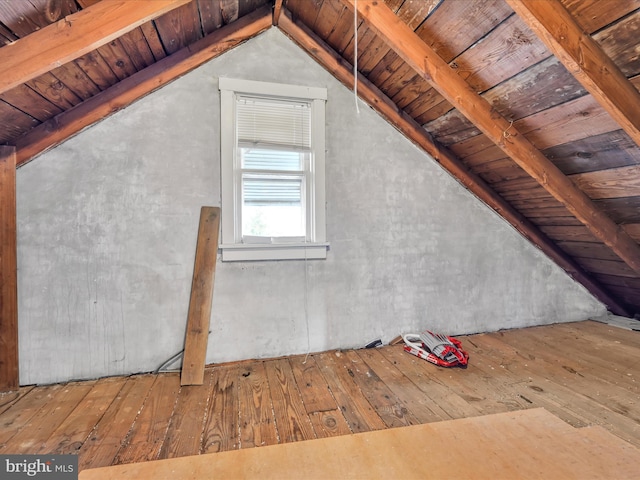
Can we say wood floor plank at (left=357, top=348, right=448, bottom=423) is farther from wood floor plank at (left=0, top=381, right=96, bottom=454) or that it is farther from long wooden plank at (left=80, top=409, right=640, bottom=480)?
wood floor plank at (left=0, top=381, right=96, bottom=454)

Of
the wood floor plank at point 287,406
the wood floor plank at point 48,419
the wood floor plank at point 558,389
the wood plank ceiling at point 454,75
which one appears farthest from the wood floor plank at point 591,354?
the wood floor plank at point 48,419

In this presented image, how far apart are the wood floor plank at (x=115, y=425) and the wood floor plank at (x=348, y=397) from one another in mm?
1118

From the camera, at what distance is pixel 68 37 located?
137 centimetres

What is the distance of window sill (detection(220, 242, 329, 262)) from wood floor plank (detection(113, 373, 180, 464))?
2.98ft

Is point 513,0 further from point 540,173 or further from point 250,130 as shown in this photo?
point 250,130

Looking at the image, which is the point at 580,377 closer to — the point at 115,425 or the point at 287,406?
the point at 287,406

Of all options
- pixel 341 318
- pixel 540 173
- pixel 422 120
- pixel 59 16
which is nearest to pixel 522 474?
pixel 341 318

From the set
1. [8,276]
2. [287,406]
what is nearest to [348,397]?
[287,406]

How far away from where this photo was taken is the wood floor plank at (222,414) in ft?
4.86

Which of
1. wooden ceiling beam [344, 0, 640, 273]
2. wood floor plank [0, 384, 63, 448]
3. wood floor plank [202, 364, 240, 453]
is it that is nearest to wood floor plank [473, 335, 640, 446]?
wooden ceiling beam [344, 0, 640, 273]

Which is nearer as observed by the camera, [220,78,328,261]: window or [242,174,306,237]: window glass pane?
[220,78,328,261]: window

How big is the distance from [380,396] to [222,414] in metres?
0.92

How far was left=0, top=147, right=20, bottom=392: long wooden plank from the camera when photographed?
1912 mm

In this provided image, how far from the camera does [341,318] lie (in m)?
2.59
